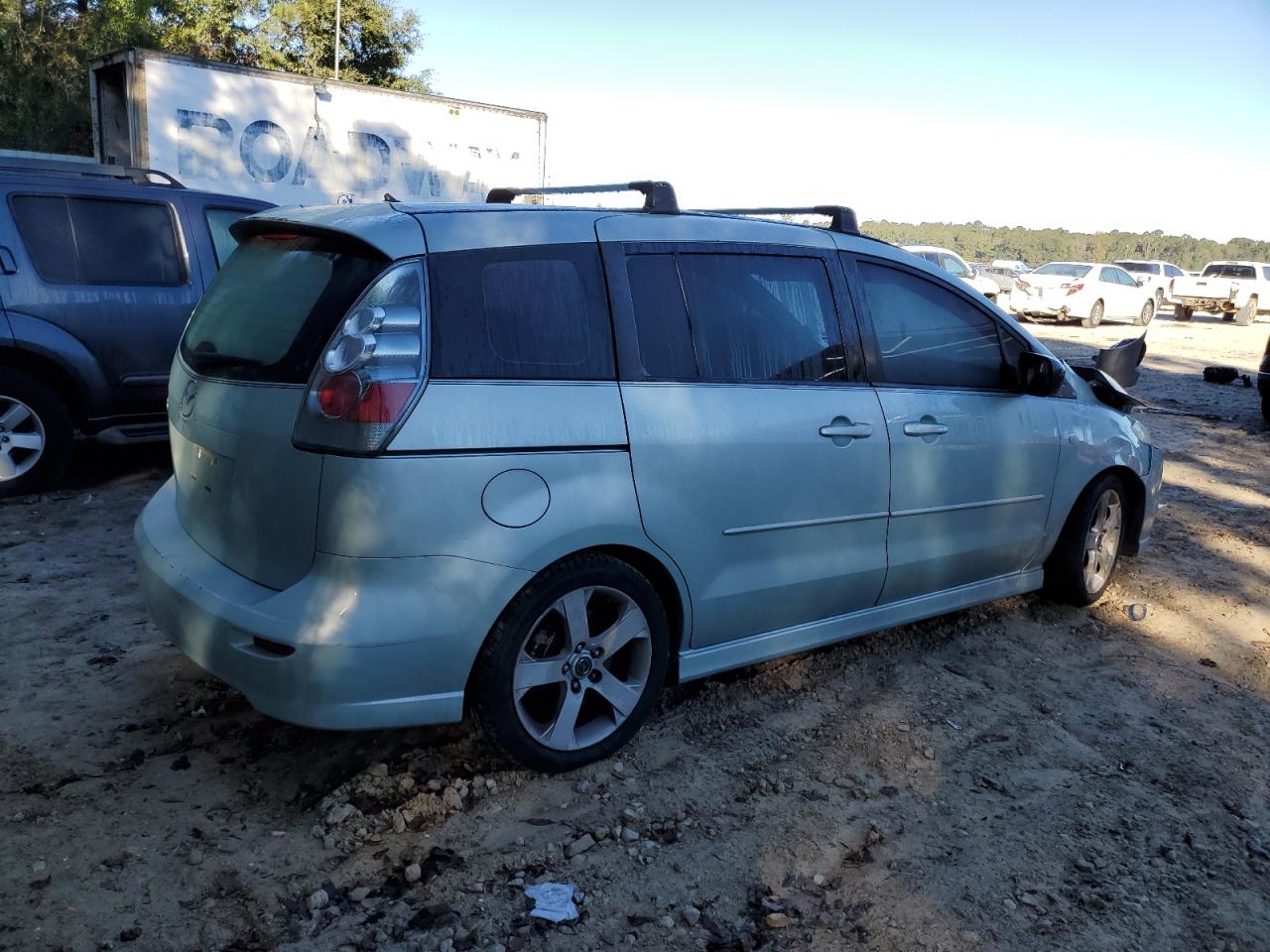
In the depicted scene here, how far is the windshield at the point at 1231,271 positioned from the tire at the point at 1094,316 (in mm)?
8138

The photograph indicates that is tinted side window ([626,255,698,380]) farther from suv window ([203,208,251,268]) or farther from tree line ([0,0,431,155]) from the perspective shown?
tree line ([0,0,431,155])

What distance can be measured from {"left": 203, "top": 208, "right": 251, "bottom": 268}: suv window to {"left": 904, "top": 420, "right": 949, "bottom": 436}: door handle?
15.3 feet

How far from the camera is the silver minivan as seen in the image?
2865 mm

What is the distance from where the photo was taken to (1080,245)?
93500mm

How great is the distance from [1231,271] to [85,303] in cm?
3327

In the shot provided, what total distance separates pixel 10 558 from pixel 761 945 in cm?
427

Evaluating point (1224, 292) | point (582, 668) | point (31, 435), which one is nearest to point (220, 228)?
point (31, 435)

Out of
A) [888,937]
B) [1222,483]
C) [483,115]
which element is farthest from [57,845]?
[483,115]

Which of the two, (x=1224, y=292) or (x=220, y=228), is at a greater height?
(x=220, y=228)

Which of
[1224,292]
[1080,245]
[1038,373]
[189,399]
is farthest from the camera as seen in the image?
[1080,245]

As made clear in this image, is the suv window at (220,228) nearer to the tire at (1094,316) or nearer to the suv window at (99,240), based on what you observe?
the suv window at (99,240)

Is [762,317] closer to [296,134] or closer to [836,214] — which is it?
[836,214]

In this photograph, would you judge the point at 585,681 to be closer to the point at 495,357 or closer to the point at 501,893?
the point at 501,893

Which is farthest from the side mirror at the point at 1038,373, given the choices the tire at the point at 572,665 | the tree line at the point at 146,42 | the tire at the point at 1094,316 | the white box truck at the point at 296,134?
the tree line at the point at 146,42
